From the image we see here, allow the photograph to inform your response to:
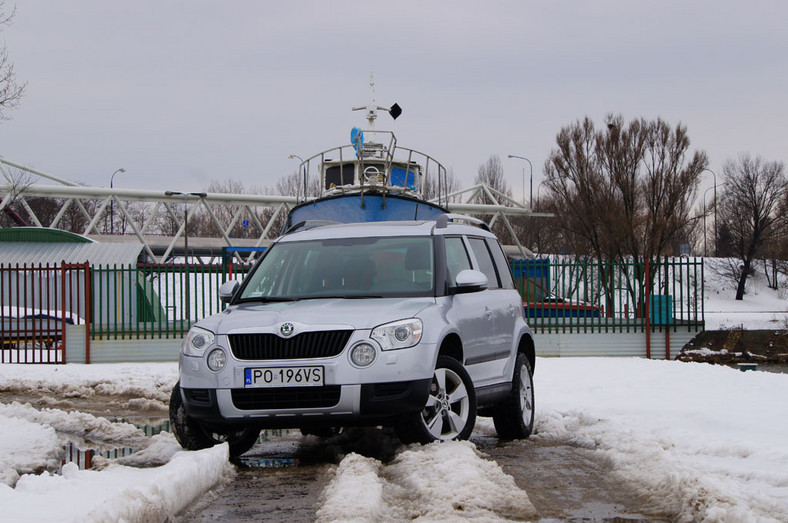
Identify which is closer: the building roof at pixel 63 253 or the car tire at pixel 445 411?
the car tire at pixel 445 411

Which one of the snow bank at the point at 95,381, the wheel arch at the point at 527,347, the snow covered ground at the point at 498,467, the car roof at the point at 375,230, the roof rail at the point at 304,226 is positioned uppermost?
the roof rail at the point at 304,226

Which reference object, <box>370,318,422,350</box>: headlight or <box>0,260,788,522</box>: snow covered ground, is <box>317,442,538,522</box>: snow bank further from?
<box>370,318,422,350</box>: headlight

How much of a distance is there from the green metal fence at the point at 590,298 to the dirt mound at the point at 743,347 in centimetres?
286

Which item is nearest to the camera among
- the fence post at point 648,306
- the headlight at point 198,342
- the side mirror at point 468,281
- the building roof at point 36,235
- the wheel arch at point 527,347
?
the headlight at point 198,342

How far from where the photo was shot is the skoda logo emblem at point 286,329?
22.0 ft

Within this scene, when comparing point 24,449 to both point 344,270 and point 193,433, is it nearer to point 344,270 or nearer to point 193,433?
point 193,433

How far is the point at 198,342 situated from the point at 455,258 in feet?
7.83

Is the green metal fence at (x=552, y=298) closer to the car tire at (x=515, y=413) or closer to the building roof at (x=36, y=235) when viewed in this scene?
the car tire at (x=515, y=413)

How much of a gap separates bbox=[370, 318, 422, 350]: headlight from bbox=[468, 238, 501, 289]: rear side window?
2.11 metres

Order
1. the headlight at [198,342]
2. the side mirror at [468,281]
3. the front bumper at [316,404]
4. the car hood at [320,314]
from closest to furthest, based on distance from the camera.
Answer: the front bumper at [316,404], the car hood at [320,314], the headlight at [198,342], the side mirror at [468,281]

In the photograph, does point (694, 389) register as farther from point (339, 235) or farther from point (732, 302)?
point (732, 302)

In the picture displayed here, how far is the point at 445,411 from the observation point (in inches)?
280

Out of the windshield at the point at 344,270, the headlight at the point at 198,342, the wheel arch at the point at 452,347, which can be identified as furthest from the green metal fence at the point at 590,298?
the headlight at the point at 198,342

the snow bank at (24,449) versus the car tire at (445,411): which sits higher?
the car tire at (445,411)
